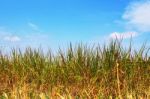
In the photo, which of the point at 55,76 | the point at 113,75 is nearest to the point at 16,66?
the point at 55,76

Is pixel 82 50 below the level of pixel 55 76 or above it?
above

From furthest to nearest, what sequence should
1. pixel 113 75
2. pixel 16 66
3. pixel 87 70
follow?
1. pixel 16 66
2. pixel 87 70
3. pixel 113 75

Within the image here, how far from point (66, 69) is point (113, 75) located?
1.55m

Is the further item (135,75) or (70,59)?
(70,59)

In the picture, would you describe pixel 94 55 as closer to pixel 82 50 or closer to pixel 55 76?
pixel 82 50

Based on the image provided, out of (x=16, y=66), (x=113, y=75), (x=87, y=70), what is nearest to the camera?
(x=113, y=75)

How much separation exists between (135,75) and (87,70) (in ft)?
4.06

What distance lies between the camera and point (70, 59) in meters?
11.0

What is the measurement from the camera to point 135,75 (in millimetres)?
9945

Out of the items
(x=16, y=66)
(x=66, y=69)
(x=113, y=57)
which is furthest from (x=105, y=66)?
(x=16, y=66)

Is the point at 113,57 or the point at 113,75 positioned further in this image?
the point at 113,57

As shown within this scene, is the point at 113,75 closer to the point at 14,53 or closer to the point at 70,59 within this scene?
the point at 70,59

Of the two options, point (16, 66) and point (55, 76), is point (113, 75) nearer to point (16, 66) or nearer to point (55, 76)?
point (55, 76)

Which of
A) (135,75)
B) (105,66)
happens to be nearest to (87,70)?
(105,66)
